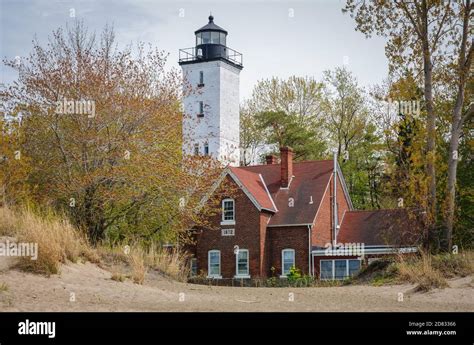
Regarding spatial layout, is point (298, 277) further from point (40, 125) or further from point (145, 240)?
point (40, 125)

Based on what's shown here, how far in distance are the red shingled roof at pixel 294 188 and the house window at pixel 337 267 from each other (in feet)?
8.18

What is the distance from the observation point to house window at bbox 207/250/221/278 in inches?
1655

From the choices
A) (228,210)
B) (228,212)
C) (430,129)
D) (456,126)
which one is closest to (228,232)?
(228,212)

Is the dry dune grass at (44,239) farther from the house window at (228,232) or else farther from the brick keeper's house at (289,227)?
the house window at (228,232)

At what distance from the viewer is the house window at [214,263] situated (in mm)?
42031

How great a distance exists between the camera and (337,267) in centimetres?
3969

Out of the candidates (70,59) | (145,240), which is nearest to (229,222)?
(145,240)

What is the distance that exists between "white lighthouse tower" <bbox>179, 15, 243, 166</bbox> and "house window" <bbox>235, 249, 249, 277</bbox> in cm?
1532

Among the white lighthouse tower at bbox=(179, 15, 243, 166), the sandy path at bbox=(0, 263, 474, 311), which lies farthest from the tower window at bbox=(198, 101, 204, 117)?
the sandy path at bbox=(0, 263, 474, 311)

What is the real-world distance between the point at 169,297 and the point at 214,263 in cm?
2490

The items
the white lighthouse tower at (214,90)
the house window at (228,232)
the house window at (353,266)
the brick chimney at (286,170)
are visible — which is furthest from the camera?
the white lighthouse tower at (214,90)

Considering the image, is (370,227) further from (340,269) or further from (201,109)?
(201,109)

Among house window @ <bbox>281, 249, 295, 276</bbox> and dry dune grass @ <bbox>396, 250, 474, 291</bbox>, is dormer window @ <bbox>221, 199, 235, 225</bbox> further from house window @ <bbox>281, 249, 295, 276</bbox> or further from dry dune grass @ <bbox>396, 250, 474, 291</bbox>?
dry dune grass @ <bbox>396, 250, 474, 291</bbox>

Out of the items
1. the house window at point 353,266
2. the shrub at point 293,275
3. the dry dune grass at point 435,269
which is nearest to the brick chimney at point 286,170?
the shrub at point 293,275
